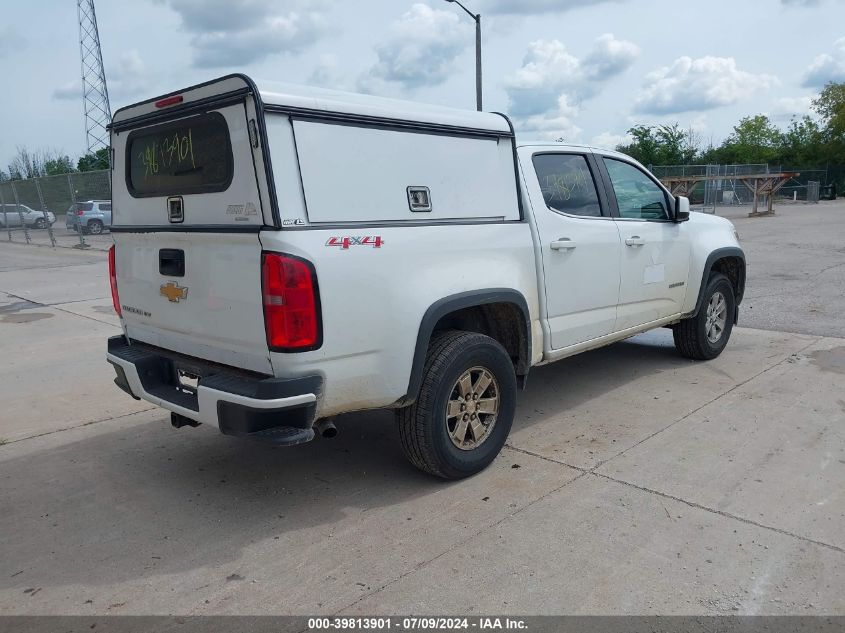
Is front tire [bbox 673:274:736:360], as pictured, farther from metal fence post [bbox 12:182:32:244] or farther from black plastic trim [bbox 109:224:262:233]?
metal fence post [bbox 12:182:32:244]

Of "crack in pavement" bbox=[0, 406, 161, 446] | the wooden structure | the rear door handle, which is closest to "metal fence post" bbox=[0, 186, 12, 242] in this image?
"crack in pavement" bbox=[0, 406, 161, 446]

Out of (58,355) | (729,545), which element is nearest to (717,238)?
(729,545)

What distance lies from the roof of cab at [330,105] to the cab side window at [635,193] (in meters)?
1.46

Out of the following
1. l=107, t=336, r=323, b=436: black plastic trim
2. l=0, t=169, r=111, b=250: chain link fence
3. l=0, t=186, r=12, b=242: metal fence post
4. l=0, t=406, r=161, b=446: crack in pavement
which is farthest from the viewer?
l=0, t=186, r=12, b=242: metal fence post

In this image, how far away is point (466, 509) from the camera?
371 cm

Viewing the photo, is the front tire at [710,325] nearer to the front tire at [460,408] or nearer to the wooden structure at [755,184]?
the front tire at [460,408]

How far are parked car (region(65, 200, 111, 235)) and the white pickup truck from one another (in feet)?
60.4

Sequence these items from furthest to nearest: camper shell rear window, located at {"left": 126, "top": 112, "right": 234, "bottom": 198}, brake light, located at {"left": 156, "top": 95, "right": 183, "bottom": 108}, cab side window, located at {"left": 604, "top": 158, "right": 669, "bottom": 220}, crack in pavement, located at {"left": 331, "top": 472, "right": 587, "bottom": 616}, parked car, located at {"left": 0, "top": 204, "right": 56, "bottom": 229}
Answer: parked car, located at {"left": 0, "top": 204, "right": 56, "bottom": 229}, cab side window, located at {"left": 604, "top": 158, "right": 669, "bottom": 220}, brake light, located at {"left": 156, "top": 95, "right": 183, "bottom": 108}, camper shell rear window, located at {"left": 126, "top": 112, "right": 234, "bottom": 198}, crack in pavement, located at {"left": 331, "top": 472, "right": 587, "bottom": 616}

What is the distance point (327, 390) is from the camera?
3.35 meters

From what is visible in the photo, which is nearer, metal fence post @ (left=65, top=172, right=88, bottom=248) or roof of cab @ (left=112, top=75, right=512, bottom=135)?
roof of cab @ (left=112, top=75, right=512, bottom=135)

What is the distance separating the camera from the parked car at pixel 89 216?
20.7 meters

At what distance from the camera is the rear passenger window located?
4.72m

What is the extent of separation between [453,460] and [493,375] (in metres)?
0.56

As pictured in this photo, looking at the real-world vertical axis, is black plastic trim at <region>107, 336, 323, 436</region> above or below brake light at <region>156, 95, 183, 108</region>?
below
